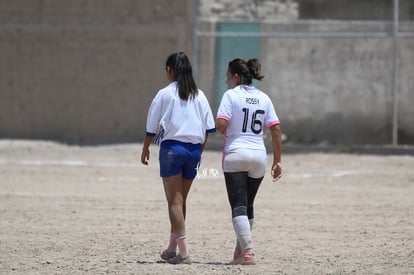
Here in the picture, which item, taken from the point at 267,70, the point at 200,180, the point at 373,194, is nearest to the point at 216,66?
the point at 267,70

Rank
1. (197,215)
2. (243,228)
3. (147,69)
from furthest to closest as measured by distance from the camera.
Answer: (147,69)
(197,215)
(243,228)

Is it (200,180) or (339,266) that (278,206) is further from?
(339,266)

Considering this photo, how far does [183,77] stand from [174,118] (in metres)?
0.40

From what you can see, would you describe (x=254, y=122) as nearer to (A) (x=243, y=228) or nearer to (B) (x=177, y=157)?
(B) (x=177, y=157)

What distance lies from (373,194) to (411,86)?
4.99 m

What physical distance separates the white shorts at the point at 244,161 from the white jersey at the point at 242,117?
5 centimetres

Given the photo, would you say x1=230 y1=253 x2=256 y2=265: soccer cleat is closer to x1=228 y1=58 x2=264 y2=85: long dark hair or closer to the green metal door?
x1=228 y1=58 x2=264 y2=85: long dark hair

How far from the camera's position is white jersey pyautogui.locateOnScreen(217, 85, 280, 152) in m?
7.73

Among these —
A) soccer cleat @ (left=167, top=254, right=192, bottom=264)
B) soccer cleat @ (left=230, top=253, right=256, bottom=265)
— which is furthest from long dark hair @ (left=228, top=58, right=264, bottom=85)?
soccer cleat @ (left=167, top=254, right=192, bottom=264)

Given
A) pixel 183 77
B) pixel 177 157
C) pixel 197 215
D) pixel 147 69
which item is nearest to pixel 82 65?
pixel 147 69

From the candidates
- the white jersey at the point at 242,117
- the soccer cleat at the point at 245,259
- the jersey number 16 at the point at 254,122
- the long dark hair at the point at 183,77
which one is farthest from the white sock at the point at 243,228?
the long dark hair at the point at 183,77

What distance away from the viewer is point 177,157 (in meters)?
7.73

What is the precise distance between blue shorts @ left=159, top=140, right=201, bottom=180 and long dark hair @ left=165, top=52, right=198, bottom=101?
1.40 ft

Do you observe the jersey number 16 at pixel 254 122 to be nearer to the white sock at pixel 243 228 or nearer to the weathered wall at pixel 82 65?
the white sock at pixel 243 228
